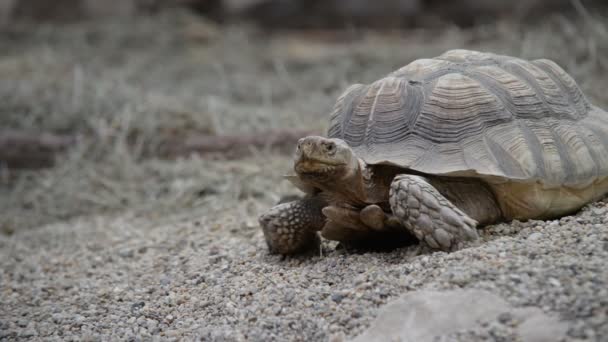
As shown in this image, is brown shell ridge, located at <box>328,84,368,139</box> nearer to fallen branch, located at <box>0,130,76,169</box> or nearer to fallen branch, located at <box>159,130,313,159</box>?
fallen branch, located at <box>159,130,313,159</box>

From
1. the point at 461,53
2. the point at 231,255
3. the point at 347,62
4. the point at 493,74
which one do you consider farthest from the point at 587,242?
the point at 347,62

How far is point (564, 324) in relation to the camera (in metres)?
1.60

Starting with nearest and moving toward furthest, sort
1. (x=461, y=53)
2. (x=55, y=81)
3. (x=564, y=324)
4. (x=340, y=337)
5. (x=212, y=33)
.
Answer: (x=564, y=324), (x=340, y=337), (x=461, y=53), (x=55, y=81), (x=212, y=33)

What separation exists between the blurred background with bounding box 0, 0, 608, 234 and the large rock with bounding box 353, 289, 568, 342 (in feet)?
7.09

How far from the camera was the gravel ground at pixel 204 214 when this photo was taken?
2004 millimetres

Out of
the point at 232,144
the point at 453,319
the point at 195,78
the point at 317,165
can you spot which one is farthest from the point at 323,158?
the point at 195,78

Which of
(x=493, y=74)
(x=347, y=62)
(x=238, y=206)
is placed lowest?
(x=238, y=206)

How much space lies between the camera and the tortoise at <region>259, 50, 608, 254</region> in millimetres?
2303

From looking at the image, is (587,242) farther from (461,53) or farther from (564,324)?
(461,53)

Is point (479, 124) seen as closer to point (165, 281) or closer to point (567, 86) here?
point (567, 86)

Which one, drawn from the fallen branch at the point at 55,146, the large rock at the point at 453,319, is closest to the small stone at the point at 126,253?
the fallen branch at the point at 55,146

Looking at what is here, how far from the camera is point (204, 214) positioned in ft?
13.8

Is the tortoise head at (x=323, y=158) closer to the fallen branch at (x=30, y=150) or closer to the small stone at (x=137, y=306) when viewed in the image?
the small stone at (x=137, y=306)

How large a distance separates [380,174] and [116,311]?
1230 millimetres
